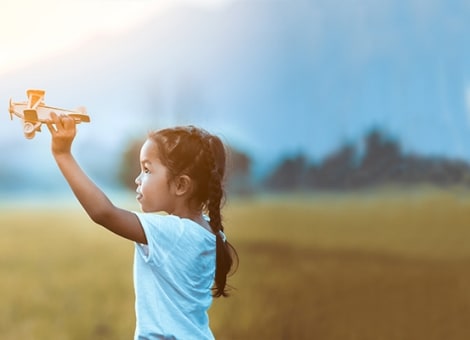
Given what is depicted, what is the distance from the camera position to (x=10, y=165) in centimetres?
239

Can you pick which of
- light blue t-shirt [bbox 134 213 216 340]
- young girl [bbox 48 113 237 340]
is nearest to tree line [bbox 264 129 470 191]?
young girl [bbox 48 113 237 340]

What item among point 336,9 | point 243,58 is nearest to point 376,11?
point 336,9

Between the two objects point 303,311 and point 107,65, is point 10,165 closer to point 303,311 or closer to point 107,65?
point 107,65

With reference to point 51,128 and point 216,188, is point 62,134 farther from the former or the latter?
point 216,188

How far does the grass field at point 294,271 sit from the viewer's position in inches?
91.2

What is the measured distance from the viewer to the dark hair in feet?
4.80

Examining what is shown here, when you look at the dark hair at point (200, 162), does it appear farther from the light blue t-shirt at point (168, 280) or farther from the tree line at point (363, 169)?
the tree line at point (363, 169)

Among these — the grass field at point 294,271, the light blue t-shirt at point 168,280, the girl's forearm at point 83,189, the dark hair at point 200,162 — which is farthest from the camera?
the grass field at point 294,271

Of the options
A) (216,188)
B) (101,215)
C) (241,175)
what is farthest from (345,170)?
(101,215)

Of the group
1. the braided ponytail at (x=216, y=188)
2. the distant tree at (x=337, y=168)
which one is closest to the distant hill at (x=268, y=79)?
the distant tree at (x=337, y=168)

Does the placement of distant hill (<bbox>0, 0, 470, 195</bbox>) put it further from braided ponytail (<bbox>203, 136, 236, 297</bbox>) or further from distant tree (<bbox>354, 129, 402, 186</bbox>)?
braided ponytail (<bbox>203, 136, 236, 297</bbox>)

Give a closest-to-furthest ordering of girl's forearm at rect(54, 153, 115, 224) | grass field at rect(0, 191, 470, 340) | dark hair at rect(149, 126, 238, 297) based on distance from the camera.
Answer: girl's forearm at rect(54, 153, 115, 224) → dark hair at rect(149, 126, 238, 297) → grass field at rect(0, 191, 470, 340)

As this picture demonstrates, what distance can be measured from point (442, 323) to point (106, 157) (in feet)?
3.13

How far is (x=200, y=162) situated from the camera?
148 centimetres
